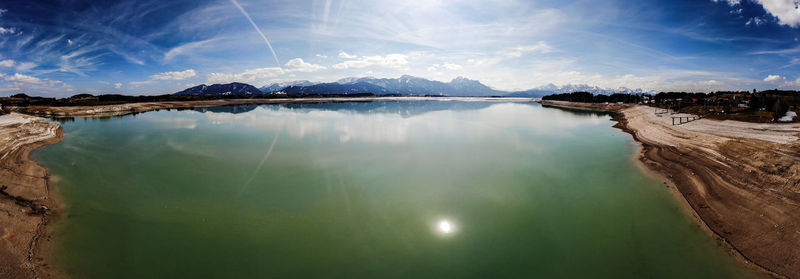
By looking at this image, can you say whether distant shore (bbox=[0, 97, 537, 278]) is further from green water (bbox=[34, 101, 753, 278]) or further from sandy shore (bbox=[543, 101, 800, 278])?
sandy shore (bbox=[543, 101, 800, 278])

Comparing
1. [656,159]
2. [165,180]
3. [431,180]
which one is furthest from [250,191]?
[656,159]

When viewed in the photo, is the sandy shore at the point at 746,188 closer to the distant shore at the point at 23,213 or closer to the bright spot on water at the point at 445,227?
the bright spot on water at the point at 445,227

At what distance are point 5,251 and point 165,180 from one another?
22.1ft

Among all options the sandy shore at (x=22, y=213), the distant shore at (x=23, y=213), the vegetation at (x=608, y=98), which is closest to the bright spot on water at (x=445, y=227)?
the distant shore at (x=23, y=213)

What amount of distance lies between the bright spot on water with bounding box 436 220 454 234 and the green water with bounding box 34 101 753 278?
0.23 ft

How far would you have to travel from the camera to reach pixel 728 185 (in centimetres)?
1297

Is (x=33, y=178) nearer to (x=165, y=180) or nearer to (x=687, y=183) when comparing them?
(x=165, y=180)

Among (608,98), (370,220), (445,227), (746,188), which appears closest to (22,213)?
(370,220)

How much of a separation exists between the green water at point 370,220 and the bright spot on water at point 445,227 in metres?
0.07

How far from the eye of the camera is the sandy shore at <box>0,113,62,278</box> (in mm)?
7445

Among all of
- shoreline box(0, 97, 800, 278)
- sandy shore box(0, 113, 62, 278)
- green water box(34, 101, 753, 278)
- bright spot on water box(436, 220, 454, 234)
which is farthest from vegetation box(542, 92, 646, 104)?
sandy shore box(0, 113, 62, 278)

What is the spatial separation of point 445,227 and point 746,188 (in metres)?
14.6

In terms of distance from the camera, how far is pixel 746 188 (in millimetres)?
12359

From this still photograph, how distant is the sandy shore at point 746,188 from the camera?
8.50 metres
